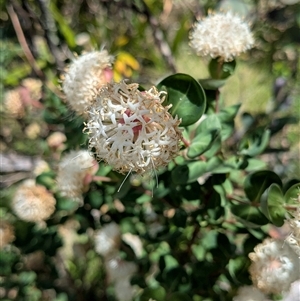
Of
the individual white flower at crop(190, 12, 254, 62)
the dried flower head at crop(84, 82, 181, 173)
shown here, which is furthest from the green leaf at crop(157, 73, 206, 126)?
the individual white flower at crop(190, 12, 254, 62)

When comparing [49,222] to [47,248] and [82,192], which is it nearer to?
[47,248]

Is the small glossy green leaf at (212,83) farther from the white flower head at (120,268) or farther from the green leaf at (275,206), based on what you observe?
the white flower head at (120,268)

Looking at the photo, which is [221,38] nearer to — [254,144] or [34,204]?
[254,144]

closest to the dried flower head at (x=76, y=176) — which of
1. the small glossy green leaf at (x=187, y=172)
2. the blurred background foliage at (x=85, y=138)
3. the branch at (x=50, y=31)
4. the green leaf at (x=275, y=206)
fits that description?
the blurred background foliage at (x=85, y=138)

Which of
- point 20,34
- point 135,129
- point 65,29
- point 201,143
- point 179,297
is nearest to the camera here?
point 135,129

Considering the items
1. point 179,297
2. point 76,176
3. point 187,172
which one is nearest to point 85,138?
point 76,176

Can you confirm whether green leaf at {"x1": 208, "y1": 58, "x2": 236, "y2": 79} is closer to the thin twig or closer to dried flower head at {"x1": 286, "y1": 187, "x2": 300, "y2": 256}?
dried flower head at {"x1": 286, "y1": 187, "x2": 300, "y2": 256}

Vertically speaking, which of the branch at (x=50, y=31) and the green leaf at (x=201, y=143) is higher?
the green leaf at (x=201, y=143)
